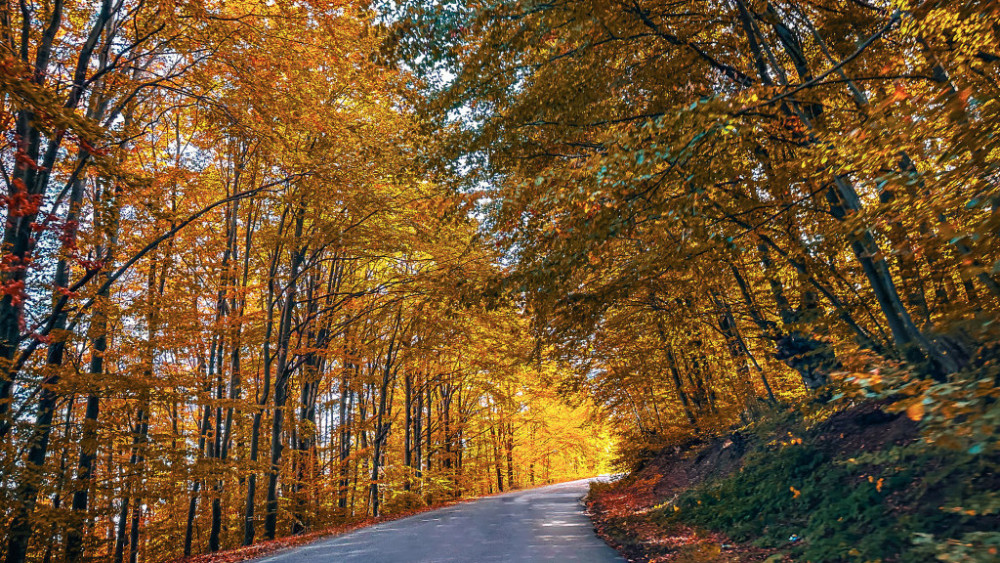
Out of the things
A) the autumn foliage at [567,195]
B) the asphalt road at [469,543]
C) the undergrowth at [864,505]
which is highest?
the autumn foliage at [567,195]

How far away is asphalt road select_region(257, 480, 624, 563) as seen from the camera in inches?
265

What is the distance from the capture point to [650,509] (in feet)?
33.1

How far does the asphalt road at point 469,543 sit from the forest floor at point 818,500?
636mm

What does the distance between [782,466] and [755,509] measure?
0.77 metres

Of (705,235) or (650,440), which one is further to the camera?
(650,440)

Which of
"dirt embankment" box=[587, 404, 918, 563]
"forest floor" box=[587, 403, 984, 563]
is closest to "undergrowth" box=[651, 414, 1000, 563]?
"forest floor" box=[587, 403, 984, 563]

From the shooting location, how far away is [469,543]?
7.84 meters

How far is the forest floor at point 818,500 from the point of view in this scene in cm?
432

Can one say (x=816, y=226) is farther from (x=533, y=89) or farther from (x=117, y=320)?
(x=117, y=320)

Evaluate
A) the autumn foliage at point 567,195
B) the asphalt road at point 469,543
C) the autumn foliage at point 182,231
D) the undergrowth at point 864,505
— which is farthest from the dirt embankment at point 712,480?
the autumn foliage at point 182,231

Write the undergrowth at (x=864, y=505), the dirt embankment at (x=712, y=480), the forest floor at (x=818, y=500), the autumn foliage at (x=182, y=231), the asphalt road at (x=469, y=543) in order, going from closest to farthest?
the undergrowth at (x=864, y=505)
the forest floor at (x=818, y=500)
the dirt embankment at (x=712, y=480)
the asphalt road at (x=469, y=543)
the autumn foliage at (x=182, y=231)

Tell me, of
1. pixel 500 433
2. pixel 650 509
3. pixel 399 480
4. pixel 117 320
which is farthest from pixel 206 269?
pixel 500 433

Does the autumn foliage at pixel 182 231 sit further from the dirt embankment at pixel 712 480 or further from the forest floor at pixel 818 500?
the forest floor at pixel 818 500

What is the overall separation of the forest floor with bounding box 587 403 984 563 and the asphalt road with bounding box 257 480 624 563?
2.09 ft
